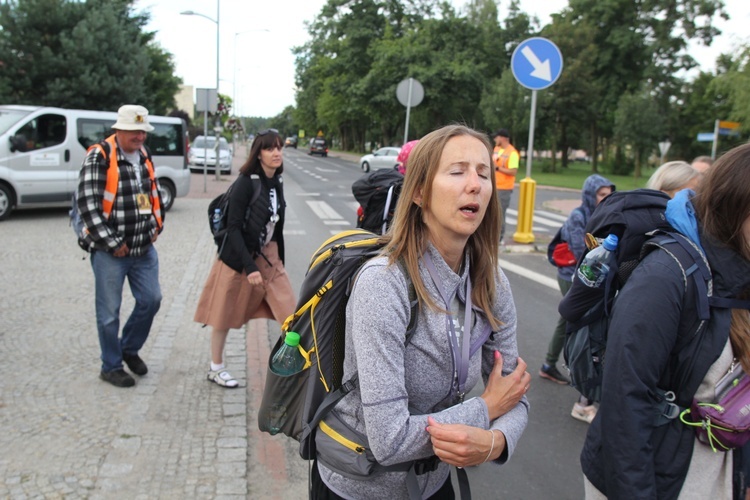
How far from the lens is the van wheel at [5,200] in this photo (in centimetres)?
1195

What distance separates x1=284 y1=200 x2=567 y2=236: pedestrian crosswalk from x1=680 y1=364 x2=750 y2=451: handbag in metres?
10.6

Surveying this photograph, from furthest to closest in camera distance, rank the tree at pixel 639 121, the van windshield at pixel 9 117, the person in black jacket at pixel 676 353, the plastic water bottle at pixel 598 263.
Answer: the tree at pixel 639 121
the van windshield at pixel 9 117
the plastic water bottle at pixel 598 263
the person in black jacket at pixel 676 353

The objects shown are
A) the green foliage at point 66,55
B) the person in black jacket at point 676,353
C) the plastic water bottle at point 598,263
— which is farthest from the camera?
the green foliage at point 66,55

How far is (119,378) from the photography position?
4586mm

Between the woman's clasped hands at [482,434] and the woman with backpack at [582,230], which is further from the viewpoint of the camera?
the woman with backpack at [582,230]

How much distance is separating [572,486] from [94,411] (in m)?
3.10

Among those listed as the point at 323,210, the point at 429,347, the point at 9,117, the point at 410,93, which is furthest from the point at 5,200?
the point at 429,347

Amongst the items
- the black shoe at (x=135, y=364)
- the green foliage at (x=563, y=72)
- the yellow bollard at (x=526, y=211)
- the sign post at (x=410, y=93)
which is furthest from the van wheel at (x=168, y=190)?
the green foliage at (x=563, y=72)

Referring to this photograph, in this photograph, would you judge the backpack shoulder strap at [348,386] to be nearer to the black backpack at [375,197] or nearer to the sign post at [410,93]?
the black backpack at [375,197]

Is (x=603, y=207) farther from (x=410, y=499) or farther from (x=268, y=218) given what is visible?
(x=268, y=218)

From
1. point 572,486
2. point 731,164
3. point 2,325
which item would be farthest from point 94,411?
point 731,164

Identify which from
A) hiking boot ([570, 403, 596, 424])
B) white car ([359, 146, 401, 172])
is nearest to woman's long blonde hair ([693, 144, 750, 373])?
hiking boot ([570, 403, 596, 424])

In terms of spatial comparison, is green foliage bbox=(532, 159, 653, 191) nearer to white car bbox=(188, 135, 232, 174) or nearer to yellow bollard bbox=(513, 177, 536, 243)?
white car bbox=(188, 135, 232, 174)

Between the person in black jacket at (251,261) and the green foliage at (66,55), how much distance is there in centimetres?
2066
